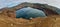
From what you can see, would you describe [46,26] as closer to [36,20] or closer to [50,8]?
[36,20]

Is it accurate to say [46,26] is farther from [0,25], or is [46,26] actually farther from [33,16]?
[0,25]

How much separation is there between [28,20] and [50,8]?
0.28m

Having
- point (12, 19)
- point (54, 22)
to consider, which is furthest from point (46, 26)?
point (12, 19)

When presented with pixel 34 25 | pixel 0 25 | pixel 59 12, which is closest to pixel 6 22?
pixel 0 25

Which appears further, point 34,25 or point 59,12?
point 59,12

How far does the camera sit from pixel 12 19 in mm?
716

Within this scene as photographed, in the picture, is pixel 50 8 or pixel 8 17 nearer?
pixel 8 17

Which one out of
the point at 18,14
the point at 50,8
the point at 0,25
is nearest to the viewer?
the point at 0,25

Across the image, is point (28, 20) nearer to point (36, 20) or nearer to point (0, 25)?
point (36, 20)

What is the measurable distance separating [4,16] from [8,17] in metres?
0.03

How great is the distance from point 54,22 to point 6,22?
0.90 ft

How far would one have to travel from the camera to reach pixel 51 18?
746mm

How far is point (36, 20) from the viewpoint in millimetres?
715

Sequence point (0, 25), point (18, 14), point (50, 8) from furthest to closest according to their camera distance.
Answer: point (50, 8) < point (18, 14) < point (0, 25)
